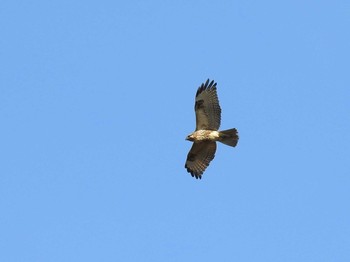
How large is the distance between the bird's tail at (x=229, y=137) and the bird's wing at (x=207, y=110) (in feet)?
1.66

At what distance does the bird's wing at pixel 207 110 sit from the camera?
924 inches

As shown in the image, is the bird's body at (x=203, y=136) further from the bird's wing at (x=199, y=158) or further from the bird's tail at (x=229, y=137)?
the bird's wing at (x=199, y=158)

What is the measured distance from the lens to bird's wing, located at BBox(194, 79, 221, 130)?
23.5m

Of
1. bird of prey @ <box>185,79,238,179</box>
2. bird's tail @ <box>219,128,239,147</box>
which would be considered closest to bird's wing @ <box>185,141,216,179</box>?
bird of prey @ <box>185,79,238,179</box>

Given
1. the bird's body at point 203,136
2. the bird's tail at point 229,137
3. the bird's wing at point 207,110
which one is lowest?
the bird's tail at point 229,137

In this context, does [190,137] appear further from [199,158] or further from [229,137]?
[229,137]

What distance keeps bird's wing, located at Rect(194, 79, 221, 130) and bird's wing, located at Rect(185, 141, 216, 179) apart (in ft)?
2.32

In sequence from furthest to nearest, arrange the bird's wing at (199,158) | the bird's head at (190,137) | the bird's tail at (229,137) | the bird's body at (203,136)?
the bird's wing at (199,158), the bird's head at (190,137), the bird's body at (203,136), the bird's tail at (229,137)

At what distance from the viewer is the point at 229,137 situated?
74.7 feet

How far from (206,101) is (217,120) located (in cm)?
68

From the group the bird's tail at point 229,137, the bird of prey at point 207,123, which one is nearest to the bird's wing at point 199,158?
the bird of prey at point 207,123

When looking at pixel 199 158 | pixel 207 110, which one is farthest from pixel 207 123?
pixel 199 158

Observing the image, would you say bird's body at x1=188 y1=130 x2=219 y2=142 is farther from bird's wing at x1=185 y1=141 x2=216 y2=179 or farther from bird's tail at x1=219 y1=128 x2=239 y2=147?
bird's wing at x1=185 y1=141 x2=216 y2=179

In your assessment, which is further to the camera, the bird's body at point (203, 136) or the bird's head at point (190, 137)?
the bird's head at point (190, 137)
